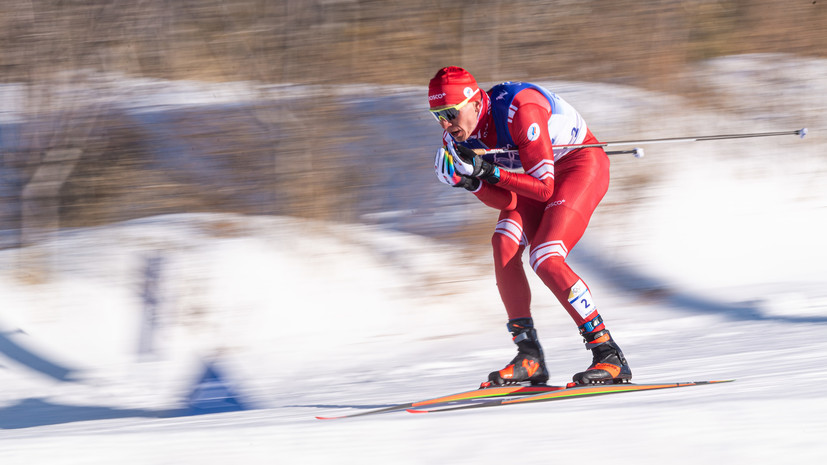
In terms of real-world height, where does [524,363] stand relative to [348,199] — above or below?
below

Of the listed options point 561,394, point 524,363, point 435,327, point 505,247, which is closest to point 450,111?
point 505,247

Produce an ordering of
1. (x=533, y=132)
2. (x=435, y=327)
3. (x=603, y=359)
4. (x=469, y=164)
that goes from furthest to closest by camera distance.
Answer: (x=435, y=327)
(x=603, y=359)
(x=533, y=132)
(x=469, y=164)

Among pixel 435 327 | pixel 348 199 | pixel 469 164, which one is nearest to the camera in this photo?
pixel 469 164

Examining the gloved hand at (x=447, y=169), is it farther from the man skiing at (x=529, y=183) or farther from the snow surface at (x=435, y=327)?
the snow surface at (x=435, y=327)

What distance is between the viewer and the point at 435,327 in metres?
7.21

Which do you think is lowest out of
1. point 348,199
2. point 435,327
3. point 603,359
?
point 603,359

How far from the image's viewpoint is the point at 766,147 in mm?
9789

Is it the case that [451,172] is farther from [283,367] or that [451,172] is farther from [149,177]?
[149,177]

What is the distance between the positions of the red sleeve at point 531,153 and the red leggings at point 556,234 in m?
0.20

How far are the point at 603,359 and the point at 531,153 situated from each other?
1.10 m

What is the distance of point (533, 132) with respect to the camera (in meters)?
3.90

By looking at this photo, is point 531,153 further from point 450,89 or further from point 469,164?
point 450,89

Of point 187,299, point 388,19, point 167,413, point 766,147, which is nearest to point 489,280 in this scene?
point 187,299

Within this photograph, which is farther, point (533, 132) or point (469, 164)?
point (533, 132)
